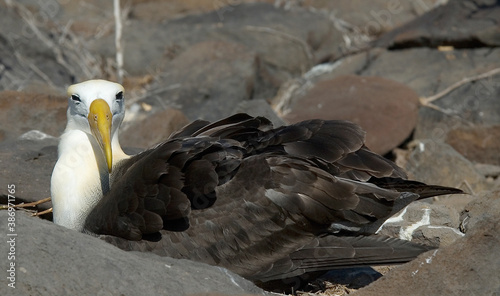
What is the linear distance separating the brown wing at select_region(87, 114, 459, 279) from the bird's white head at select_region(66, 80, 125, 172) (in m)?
0.29

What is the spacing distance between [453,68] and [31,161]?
6205 millimetres

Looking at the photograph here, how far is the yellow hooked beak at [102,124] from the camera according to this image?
5223 mm

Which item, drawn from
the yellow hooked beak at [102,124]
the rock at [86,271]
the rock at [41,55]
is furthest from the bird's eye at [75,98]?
the rock at [41,55]

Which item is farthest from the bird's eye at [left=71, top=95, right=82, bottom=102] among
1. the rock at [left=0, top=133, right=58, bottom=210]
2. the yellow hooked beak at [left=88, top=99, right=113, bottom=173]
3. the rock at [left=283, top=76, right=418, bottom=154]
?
the rock at [left=283, top=76, right=418, bottom=154]

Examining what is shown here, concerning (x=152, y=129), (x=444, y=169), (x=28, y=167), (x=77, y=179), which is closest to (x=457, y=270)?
(x=77, y=179)

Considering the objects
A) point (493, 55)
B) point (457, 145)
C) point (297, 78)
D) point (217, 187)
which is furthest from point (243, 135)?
point (493, 55)

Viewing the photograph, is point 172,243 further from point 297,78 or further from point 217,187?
point 297,78

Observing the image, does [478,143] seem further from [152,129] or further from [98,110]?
[98,110]

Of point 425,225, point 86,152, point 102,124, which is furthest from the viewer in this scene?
point 425,225

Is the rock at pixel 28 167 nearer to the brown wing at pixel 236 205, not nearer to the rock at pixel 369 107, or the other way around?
the brown wing at pixel 236 205

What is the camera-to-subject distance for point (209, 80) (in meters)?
9.99

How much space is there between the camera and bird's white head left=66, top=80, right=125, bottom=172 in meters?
5.27

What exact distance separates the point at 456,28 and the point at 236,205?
716 centimetres

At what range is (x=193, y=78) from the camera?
10.2 m
